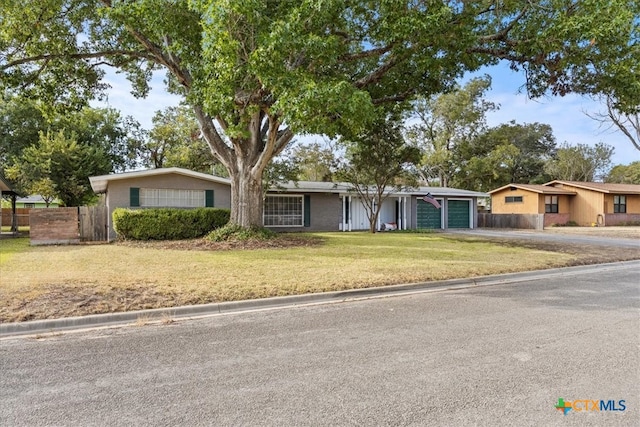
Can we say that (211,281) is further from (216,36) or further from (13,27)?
(13,27)

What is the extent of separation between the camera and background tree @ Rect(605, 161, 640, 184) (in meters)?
→ 48.4

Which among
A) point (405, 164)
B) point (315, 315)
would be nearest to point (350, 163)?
point (405, 164)

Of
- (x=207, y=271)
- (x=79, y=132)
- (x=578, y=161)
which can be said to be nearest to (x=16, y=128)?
(x=79, y=132)

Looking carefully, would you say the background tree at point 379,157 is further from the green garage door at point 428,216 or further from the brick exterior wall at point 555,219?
the brick exterior wall at point 555,219

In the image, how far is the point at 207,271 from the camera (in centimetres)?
830

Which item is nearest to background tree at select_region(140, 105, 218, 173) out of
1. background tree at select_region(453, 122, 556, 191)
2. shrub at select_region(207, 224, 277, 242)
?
shrub at select_region(207, 224, 277, 242)

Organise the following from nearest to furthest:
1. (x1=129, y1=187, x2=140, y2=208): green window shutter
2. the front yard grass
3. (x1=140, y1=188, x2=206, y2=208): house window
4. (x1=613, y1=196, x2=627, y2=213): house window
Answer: the front yard grass, (x1=129, y1=187, x2=140, y2=208): green window shutter, (x1=140, y1=188, x2=206, y2=208): house window, (x1=613, y1=196, x2=627, y2=213): house window

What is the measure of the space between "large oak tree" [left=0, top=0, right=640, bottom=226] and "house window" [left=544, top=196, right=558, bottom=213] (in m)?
20.2

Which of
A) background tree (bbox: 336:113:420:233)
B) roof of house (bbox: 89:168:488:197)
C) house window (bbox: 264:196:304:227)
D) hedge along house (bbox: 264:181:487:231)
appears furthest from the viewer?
hedge along house (bbox: 264:181:487:231)

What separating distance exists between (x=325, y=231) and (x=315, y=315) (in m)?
16.5

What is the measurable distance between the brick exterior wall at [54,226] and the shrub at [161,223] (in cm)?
147

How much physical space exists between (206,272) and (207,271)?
Answer: 0.39 feet

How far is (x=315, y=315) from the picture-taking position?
18.3ft

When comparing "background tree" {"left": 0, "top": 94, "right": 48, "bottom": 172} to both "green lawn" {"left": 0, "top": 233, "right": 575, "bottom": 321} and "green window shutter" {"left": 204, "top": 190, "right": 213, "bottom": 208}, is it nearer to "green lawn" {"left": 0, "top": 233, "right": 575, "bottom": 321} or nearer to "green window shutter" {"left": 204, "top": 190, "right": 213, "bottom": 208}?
"green window shutter" {"left": 204, "top": 190, "right": 213, "bottom": 208}
